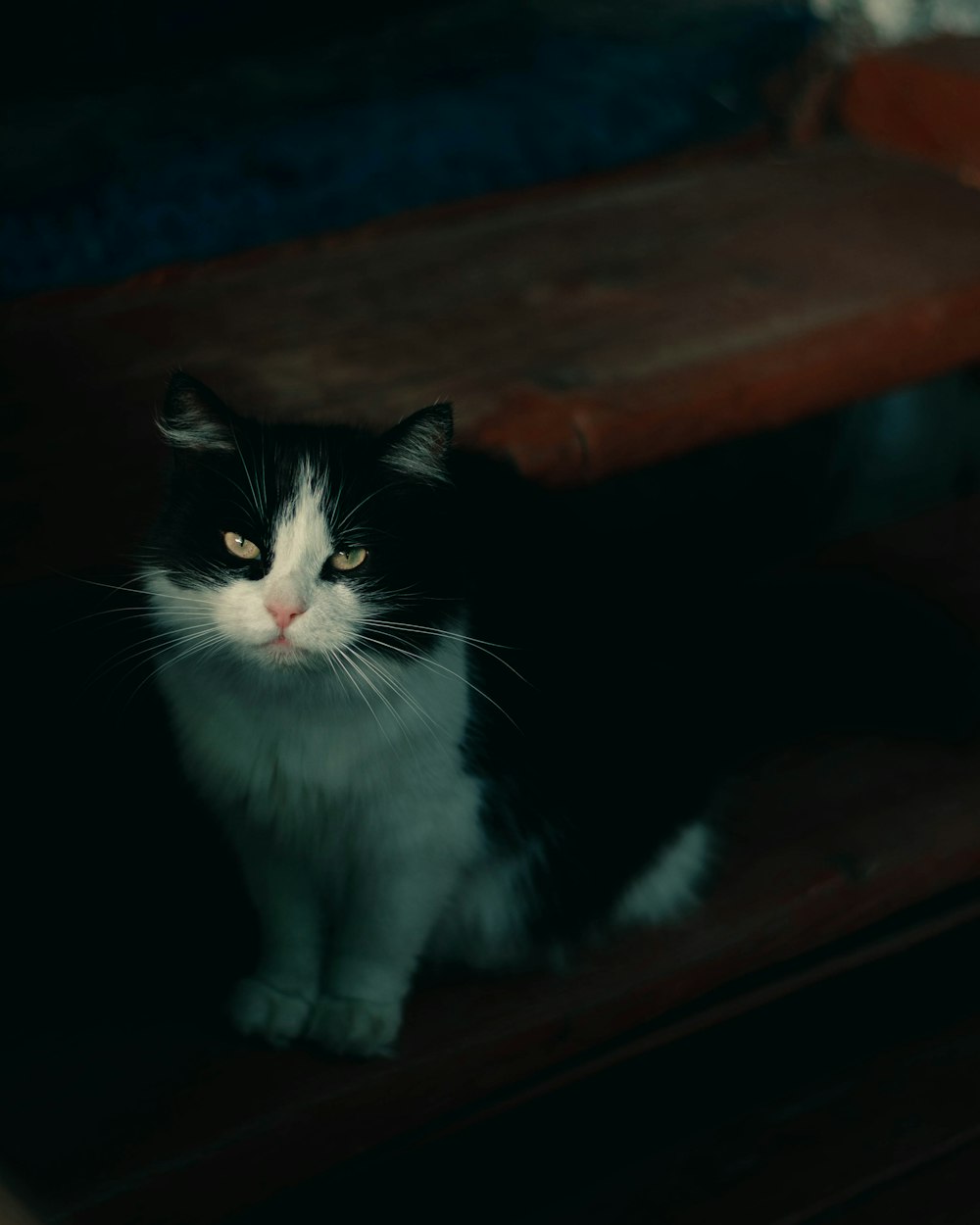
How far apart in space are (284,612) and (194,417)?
0.14 meters

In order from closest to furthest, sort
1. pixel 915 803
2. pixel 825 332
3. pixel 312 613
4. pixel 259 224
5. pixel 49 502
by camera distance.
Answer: pixel 312 613 → pixel 49 502 → pixel 915 803 → pixel 825 332 → pixel 259 224

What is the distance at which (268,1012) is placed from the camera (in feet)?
2.91

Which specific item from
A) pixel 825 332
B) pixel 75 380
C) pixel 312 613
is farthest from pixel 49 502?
pixel 825 332

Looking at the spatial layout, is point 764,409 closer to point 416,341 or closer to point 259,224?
point 416,341

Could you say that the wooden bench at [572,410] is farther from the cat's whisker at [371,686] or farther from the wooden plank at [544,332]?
the cat's whisker at [371,686]

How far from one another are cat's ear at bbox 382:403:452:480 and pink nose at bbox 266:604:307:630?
0.12 metres

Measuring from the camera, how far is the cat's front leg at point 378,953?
0.88 m

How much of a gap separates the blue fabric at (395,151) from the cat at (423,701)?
0.67 meters

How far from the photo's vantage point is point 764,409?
3.77 ft

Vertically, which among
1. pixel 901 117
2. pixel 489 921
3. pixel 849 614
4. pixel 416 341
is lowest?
pixel 489 921

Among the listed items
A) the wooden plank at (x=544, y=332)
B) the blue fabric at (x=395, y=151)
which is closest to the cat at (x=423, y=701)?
the wooden plank at (x=544, y=332)

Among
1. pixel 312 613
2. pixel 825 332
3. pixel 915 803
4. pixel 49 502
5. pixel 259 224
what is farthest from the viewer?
pixel 259 224

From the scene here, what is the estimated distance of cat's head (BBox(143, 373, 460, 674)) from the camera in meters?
0.77

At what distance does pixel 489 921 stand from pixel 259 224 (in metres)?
0.92
